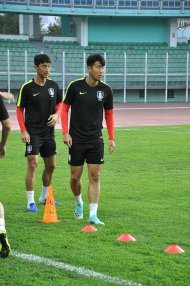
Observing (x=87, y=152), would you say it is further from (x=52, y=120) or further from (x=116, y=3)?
(x=116, y=3)

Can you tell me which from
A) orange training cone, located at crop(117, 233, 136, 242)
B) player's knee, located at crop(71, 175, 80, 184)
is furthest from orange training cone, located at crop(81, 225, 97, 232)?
player's knee, located at crop(71, 175, 80, 184)

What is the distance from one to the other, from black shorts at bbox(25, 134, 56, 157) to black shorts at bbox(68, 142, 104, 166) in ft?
3.22

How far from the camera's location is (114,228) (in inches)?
289

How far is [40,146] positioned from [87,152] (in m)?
1.27

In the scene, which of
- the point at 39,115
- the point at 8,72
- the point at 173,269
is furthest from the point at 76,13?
the point at 173,269

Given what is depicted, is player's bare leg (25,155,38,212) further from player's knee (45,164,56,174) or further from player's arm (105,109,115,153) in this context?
player's arm (105,109,115,153)

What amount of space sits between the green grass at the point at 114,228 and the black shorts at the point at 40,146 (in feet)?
2.73

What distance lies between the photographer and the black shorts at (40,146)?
858cm

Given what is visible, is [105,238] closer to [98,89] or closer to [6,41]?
[98,89]

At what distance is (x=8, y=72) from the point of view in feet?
133

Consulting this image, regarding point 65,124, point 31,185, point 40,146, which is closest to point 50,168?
point 40,146

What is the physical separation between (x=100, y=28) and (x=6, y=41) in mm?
8734

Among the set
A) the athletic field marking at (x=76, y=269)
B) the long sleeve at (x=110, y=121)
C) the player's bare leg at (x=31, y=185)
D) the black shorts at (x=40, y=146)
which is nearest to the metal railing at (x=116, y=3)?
the black shorts at (x=40, y=146)

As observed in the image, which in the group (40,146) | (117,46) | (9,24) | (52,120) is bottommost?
(40,146)
